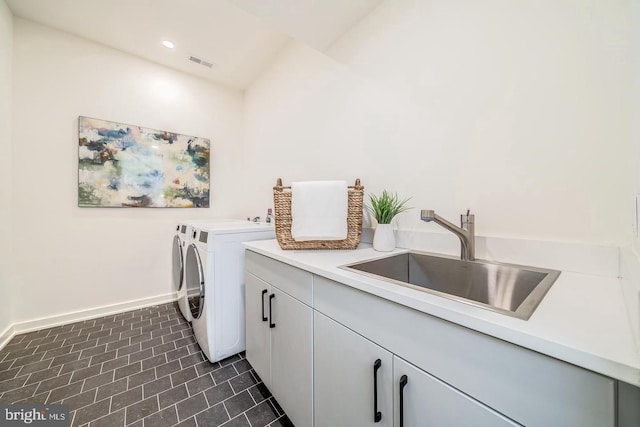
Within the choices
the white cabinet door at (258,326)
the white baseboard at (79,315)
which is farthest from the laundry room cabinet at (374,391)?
the white baseboard at (79,315)

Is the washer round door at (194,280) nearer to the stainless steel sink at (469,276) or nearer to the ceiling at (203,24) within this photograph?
the stainless steel sink at (469,276)

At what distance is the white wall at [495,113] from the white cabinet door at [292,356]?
0.80 m

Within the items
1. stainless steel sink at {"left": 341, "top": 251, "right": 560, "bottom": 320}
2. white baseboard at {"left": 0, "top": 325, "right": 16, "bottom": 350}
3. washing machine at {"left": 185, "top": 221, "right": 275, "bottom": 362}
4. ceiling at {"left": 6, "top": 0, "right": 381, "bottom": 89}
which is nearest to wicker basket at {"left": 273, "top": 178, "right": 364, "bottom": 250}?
stainless steel sink at {"left": 341, "top": 251, "right": 560, "bottom": 320}

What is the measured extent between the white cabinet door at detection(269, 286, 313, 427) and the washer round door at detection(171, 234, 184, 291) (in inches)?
57.4

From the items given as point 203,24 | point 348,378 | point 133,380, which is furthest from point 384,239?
point 203,24

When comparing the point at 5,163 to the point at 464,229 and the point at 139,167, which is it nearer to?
the point at 139,167

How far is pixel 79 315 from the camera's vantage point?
7.37 ft

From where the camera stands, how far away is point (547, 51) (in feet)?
2.99

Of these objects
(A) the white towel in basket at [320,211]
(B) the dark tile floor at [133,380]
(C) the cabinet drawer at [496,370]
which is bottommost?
(B) the dark tile floor at [133,380]

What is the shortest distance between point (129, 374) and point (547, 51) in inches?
111

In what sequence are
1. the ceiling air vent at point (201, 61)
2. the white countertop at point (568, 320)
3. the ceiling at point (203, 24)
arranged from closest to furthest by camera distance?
the white countertop at point (568, 320), the ceiling at point (203, 24), the ceiling air vent at point (201, 61)

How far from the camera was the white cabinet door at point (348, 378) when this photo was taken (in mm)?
714

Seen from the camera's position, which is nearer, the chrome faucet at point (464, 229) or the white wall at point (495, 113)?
the white wall at point (495, 113)

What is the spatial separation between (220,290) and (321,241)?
90 centimetres
